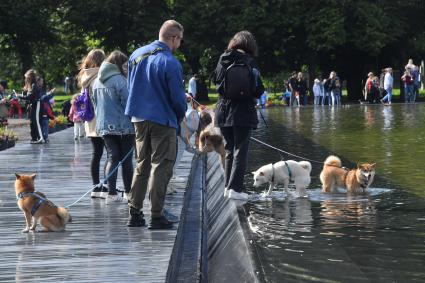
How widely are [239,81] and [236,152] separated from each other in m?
0.82

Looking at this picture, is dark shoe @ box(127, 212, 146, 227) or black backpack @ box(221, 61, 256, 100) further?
black backpack @ box(221, 61, 256, 100)

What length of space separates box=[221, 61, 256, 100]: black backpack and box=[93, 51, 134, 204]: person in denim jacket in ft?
3.86

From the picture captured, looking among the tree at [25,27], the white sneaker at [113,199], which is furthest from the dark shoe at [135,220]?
the tree at [25,27]

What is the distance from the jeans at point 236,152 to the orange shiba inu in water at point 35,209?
7.22ft

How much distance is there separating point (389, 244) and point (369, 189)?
4.19 metres

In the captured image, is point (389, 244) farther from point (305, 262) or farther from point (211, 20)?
point (211, 20)

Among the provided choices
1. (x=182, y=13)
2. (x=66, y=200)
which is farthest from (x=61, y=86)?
(x=66, y=200)

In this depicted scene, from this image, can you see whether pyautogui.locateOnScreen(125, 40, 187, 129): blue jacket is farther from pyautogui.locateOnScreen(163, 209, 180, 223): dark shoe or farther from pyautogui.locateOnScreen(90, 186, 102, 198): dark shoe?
pyautogui.locateOnScreen(90, 186, 102, 198): dark shoe

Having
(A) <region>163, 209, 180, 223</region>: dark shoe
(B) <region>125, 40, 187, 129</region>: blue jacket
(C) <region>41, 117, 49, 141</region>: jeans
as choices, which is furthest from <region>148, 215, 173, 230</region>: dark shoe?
(C) <region>41, 117, 49, 141</region>: jeans

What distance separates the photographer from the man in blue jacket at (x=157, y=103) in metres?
9.42

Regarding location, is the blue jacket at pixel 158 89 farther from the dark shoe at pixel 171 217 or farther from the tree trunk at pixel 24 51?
the tree trunk at pixel 24 51

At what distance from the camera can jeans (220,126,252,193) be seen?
1111 cm

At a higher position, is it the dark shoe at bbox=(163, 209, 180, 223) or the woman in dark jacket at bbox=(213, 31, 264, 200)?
the woman in dark jacket at bbox=(213, 31, 264, 200)

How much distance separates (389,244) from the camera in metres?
8.80
